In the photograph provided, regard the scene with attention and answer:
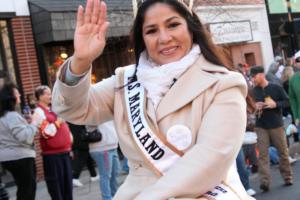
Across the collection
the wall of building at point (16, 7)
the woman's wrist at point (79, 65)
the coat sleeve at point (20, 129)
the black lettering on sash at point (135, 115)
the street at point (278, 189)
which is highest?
the wall of building at point (16, 7)

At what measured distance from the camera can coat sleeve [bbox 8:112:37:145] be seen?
648 centimetres

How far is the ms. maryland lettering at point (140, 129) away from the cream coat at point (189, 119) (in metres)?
0.05

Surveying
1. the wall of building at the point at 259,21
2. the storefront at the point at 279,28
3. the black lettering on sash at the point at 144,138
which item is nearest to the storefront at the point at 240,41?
the wall of building at the point at 259,21

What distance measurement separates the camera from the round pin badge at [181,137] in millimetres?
2186

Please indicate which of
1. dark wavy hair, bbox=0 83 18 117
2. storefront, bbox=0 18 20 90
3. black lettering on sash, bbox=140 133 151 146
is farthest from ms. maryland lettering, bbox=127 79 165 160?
storefront, bbox=0 18 20 90

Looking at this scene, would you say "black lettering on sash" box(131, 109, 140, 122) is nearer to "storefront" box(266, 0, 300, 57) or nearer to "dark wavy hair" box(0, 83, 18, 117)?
"dark wavy hair" box(0, 83, 18, 117)

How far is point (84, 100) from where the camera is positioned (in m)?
2.42

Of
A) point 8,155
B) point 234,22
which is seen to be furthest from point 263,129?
point 234,22

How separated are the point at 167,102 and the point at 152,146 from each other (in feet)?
0.67

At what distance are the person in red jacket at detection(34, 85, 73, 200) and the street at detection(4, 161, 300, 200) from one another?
5.00ft

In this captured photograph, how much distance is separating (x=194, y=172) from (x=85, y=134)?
5.52 metres

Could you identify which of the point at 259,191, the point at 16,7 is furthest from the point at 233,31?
the point at 259,191

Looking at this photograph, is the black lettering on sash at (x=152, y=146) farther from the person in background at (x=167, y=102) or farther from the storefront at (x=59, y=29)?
the storefront at (x=59, y=29)

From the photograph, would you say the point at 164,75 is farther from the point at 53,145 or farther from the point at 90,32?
the point at 53,145
